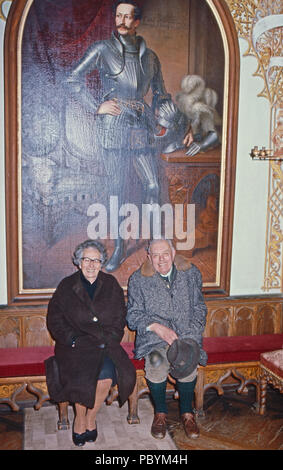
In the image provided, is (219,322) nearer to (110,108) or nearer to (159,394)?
(159,394)

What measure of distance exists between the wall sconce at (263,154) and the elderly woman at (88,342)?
1840 mm

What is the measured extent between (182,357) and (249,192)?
6.13ft

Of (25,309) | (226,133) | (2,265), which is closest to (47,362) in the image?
(25,309)

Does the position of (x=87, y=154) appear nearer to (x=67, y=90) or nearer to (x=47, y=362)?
(x=67, y=90)

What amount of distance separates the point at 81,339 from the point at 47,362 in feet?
1.26

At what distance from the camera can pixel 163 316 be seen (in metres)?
3.83

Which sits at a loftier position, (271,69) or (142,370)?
(271,69)

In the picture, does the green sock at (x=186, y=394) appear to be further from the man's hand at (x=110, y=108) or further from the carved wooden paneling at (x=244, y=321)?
the man's hand at (x=110, y=108)

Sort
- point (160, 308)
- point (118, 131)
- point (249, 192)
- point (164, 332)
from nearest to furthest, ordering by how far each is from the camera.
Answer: point (164, 332), point (160, 308), point (118, 131), point (249, 192)

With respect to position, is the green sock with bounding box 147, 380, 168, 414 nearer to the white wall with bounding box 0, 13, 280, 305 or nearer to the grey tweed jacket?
the grey tweed jacket

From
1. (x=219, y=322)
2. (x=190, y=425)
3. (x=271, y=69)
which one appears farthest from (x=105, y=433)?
(x=271, y=69)

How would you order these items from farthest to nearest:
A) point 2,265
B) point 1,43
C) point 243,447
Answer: point 2,265 < point 1,43 < point 243,447

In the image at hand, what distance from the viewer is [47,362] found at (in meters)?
3.71

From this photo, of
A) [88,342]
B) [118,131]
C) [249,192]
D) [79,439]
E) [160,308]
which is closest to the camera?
[79,439]
